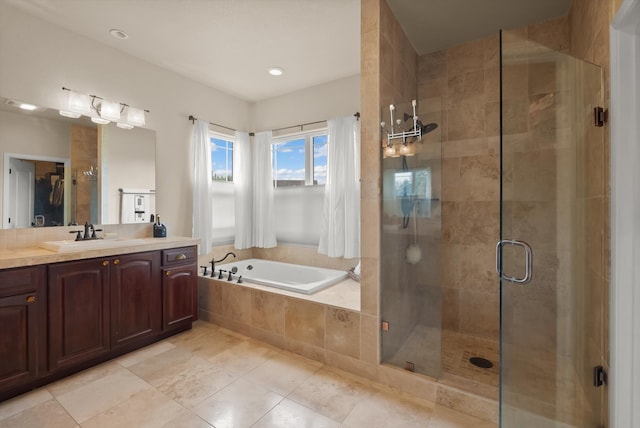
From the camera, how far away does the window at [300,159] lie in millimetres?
3693

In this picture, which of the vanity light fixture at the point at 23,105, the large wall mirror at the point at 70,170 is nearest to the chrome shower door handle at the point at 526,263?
the large wall mirror at the point at 70,170

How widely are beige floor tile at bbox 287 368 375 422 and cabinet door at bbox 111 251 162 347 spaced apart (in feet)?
4.93

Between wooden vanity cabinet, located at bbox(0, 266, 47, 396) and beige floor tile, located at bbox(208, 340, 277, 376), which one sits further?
beige floor tile, located at bbox(208, 340, 277, 376)

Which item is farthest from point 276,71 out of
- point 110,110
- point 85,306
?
point 85,306

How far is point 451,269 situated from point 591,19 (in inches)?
81.4

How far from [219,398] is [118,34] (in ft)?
10.3

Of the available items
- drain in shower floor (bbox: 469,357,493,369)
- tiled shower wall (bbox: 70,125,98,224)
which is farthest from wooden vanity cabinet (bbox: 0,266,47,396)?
drain in shower floor (bbox: 469,357,493,369)

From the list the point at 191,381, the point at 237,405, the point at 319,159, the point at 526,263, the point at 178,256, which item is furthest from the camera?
the point at 319,159

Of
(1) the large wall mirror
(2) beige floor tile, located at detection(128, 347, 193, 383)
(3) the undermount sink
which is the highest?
(1) the large wall mirror

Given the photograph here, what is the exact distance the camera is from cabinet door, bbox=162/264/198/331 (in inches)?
106

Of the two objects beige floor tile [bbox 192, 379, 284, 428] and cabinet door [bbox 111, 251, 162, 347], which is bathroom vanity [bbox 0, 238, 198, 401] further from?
beige floor tile [bbox 192, 379, 284, 428]

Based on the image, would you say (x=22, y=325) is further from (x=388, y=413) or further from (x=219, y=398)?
(x=388, y=413)

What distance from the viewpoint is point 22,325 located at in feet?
6.16

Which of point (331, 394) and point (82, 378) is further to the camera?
point (82, 378)
